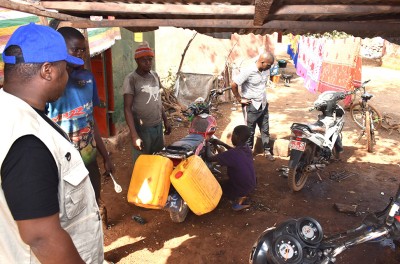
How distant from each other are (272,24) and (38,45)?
2.45m

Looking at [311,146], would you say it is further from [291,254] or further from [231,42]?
[231,42]

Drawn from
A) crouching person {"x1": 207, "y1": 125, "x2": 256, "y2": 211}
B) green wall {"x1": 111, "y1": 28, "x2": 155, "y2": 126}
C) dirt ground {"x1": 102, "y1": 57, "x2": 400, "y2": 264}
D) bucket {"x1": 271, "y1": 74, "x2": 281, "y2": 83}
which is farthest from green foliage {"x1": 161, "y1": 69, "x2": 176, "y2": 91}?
crouching person {"x1": 207, "y1": 125, "x2": 256, "y2": 211}

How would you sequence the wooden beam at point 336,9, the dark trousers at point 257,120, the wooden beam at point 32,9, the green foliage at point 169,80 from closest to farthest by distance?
the wooden beam at point 32,9, the wooden beam at point 336,9, the dark trousers at point 257,120, the green foliage at point 169,80

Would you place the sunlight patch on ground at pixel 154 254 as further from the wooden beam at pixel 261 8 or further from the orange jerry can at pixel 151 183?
the wooden beam at pixel 261 8

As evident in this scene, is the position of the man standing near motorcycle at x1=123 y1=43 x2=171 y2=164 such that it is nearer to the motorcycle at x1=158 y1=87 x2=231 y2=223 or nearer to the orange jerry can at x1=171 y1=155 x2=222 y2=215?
the motorcycle at x1=158 y1=87 x2=231 y2=223

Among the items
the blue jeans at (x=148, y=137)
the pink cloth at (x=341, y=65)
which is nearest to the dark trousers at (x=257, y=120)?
the blue jeans at (x=148, y=137)

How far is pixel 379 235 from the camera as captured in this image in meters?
2.56

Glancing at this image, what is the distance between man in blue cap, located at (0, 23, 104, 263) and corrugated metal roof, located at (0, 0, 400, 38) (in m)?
1.45

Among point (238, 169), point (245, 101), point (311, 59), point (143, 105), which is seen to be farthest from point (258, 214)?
point (311, 59)

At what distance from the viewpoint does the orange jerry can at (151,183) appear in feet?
10.9

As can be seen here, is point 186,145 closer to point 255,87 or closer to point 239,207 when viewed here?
point 239,207

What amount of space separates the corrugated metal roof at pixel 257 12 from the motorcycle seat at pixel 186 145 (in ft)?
5.09

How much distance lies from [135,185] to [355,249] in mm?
2741

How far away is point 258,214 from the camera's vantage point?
4527mm
